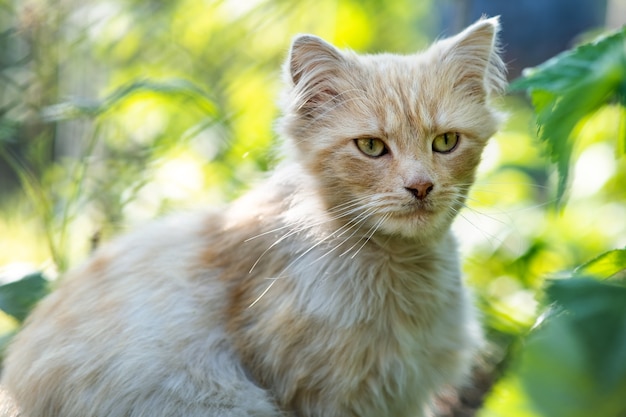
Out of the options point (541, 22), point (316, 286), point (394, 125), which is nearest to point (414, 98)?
point (394, 125)

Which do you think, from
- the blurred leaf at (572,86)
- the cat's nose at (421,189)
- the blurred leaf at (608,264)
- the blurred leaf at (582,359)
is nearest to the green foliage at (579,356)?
the blurred leaf at (582,359)

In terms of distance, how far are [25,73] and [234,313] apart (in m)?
2.86

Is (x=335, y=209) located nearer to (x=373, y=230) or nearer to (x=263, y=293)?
(x=373, y=230)

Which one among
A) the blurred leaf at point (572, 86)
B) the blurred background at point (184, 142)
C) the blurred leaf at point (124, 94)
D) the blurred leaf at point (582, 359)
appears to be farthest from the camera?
the blurred background at point (184, 142)

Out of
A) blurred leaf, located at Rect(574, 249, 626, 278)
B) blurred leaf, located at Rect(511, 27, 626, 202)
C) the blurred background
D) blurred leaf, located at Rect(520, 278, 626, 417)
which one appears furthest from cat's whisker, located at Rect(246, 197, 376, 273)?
blurred leaf, located at Rect(520, 278, 626, 417)

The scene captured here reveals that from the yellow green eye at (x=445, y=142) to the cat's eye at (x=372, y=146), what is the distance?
186 millimetres

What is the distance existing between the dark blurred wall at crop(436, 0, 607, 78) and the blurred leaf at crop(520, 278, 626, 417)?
7.66 metres

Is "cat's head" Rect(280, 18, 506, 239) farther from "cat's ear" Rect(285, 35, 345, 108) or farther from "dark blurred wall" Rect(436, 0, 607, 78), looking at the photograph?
"dark blurred wall" Rect(436, 0, 607, 78)

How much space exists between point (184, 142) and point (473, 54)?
6.40 feet

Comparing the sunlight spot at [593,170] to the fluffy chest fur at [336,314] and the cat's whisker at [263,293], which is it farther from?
the cat's whisker at [263,293]

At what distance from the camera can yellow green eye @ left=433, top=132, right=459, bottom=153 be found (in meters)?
2.63

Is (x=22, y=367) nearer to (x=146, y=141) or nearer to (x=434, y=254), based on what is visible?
(x=434, y=254)

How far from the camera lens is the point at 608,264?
202 centimetres

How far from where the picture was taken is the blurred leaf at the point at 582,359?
1.35 m
